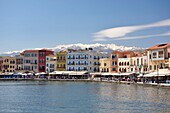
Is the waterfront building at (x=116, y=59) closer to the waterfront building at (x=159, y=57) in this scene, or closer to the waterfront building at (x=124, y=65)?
the waterfront building at (x=124, y=65)

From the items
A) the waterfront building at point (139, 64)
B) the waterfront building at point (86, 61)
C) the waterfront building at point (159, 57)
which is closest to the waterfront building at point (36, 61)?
the waterfront building at point (86, 61)

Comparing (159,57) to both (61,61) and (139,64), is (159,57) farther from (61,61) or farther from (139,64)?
(61,61)

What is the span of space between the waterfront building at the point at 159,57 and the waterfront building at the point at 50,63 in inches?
1579

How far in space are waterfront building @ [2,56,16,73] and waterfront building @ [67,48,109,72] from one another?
69.3ft

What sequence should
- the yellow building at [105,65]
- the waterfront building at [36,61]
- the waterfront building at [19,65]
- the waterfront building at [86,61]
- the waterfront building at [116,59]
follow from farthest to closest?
the waterfront building at [19,65] → the waterfront building at [36,61] → the waterfront building at [86,61] → the yellow building at [105,65] → the waterfront building at [116,59]

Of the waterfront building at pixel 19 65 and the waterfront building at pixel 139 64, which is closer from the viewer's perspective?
the waterfront building at pixel 139 64

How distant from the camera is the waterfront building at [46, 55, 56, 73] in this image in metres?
120

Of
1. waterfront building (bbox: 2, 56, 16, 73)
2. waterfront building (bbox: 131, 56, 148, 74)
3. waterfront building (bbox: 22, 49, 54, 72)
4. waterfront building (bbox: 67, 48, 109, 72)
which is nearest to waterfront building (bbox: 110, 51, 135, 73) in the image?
waterfront building (bbox: 131, 56, 148, 74)

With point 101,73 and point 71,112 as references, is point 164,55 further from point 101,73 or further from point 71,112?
point 71,112

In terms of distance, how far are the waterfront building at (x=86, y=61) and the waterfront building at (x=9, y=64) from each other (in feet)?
69.3

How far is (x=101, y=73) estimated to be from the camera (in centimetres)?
10538

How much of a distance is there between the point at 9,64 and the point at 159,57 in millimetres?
59789

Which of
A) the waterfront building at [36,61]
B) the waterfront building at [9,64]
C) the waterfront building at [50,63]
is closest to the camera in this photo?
the waterfront building at [50,63]

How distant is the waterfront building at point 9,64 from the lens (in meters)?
127
